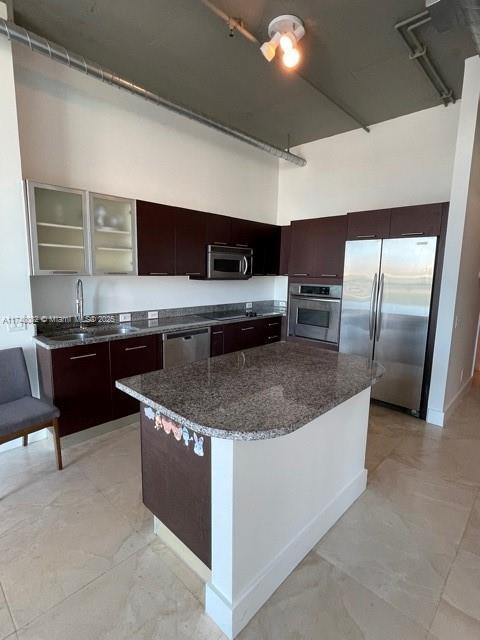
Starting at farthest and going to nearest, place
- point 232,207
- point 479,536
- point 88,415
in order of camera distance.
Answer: point 232,207 → point 88,415 → point 479,536

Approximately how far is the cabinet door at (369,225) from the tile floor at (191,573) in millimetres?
2285

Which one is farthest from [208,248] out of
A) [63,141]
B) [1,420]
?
[1,420]

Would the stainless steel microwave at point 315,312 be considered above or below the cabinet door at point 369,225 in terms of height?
below

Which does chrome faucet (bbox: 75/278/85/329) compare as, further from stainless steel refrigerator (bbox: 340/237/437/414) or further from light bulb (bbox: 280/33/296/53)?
stainless steel refrigerator (bbox: 340/237/437/414)

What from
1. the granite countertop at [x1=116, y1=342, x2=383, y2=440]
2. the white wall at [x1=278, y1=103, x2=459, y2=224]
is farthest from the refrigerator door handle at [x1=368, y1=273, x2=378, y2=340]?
the granite countertop at [x1=116, y1=342, x2=383, y2=440]

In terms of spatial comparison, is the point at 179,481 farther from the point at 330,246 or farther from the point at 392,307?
the point at 330,246

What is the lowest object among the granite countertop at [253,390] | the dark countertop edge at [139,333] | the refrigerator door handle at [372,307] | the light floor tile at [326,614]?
the light floor tile at [326,614]

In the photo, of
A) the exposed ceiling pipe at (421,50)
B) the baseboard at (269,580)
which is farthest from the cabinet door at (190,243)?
the baseboard at (269,580)

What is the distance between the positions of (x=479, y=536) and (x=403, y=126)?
413 cm

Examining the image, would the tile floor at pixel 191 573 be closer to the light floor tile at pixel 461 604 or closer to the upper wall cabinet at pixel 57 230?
the light floor tile at pixel 461 604

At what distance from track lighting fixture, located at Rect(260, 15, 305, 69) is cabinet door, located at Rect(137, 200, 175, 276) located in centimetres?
170

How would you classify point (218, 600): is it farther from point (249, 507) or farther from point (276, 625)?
point (249, 507)

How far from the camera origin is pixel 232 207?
15.2ft

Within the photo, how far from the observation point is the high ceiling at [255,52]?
2295mm
